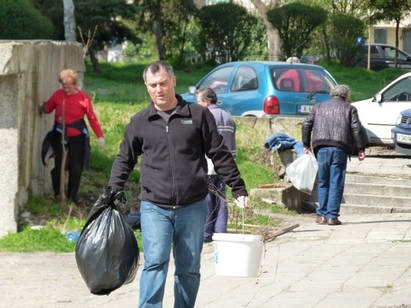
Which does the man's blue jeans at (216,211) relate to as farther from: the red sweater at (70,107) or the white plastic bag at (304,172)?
the white plastic bag at (304,172)

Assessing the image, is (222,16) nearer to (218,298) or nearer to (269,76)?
(269,76)

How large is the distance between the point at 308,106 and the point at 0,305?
388 inches

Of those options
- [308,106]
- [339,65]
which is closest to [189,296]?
[308,106]

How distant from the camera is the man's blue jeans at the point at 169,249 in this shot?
6535 mm

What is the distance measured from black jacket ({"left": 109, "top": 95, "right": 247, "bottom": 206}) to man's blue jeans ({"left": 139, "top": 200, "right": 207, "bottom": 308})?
9 centimetres

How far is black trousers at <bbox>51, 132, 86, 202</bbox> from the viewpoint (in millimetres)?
11992

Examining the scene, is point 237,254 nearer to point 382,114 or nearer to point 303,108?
point 303,108

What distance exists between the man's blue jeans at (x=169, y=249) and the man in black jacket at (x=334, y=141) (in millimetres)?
5921

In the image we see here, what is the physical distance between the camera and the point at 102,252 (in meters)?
6.57

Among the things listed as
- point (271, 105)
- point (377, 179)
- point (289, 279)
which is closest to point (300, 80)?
point (271, 105)

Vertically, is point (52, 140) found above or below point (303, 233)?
above

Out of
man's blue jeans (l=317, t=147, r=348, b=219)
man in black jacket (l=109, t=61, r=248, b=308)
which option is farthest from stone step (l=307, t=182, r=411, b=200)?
man in black jacket (l=109, t=61, r=248, b=308)

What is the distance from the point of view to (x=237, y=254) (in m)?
6.58

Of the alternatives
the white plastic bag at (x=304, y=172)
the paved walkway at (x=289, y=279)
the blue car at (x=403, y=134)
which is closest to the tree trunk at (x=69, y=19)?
the blue car at (x=403, y=134)
